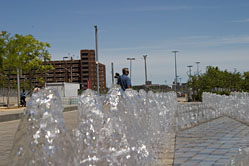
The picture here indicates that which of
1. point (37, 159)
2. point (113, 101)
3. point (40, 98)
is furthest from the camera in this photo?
point (113, 101)

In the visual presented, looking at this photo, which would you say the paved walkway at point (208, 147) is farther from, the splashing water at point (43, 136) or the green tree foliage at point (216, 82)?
the green tree foliage at point (216, 82)

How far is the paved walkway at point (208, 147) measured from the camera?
21.1 feet

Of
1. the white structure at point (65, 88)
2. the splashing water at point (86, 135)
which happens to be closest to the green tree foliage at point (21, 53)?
the white structure at point (65, 88)

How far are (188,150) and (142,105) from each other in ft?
4.79

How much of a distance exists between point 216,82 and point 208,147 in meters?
50.3

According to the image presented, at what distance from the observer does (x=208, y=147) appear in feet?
25.5

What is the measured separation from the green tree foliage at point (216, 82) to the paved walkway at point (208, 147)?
31477 mm

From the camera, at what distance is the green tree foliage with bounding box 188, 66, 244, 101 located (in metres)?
49.7

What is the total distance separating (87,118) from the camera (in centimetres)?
539

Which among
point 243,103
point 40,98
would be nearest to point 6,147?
point 40,98

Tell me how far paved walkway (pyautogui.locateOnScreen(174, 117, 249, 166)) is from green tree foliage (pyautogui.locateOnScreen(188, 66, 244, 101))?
3148cm

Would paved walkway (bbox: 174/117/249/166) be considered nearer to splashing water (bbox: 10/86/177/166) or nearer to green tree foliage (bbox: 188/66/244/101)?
splashing water (bbox: 10/86/177/166)

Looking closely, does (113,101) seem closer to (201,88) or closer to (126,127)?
(126,127)

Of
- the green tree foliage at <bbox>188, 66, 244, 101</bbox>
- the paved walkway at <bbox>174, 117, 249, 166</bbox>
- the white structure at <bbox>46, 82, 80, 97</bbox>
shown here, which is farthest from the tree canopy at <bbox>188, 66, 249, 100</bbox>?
the paved walkway at <bbox>174, 117, 249, 166</bbox>
